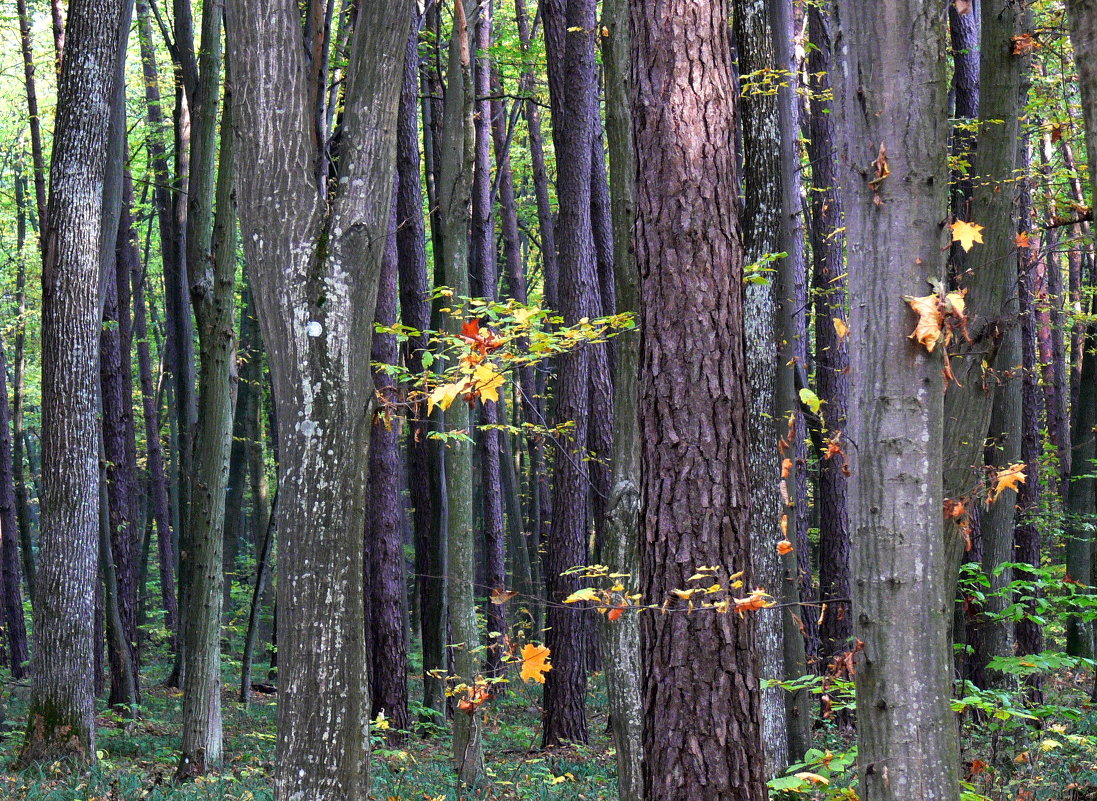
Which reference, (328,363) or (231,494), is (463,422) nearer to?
(328,363)

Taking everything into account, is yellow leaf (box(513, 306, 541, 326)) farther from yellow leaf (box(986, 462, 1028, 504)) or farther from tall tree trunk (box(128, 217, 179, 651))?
tall tree trunk (box(128, 217, 179, 651))

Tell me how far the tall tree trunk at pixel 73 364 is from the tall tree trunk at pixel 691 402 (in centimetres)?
609

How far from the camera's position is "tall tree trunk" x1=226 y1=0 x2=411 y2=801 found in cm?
425

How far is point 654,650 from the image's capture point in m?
4.23

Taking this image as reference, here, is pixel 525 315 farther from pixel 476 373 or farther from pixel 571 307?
pixel 571 307

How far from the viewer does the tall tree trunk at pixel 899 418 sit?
2.85m

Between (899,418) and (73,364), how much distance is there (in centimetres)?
786

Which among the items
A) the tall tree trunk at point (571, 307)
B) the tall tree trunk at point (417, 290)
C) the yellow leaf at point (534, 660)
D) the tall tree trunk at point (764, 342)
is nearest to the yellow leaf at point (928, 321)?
the yellow leaf at point (534, 660)

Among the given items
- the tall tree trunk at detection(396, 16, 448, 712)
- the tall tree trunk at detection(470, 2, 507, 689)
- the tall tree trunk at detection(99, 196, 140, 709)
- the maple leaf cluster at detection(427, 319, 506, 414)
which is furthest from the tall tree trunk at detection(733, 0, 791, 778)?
the tall tree trunk at detection(99, 196, 140, 709)

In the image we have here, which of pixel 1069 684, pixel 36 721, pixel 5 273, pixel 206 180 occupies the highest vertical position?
pixel 5 273

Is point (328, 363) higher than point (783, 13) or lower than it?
lower

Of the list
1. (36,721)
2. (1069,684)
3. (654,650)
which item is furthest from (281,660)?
(1069,684)

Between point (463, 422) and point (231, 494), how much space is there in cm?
1809

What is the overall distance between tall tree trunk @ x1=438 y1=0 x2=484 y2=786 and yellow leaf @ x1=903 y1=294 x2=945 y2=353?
15.8ft
